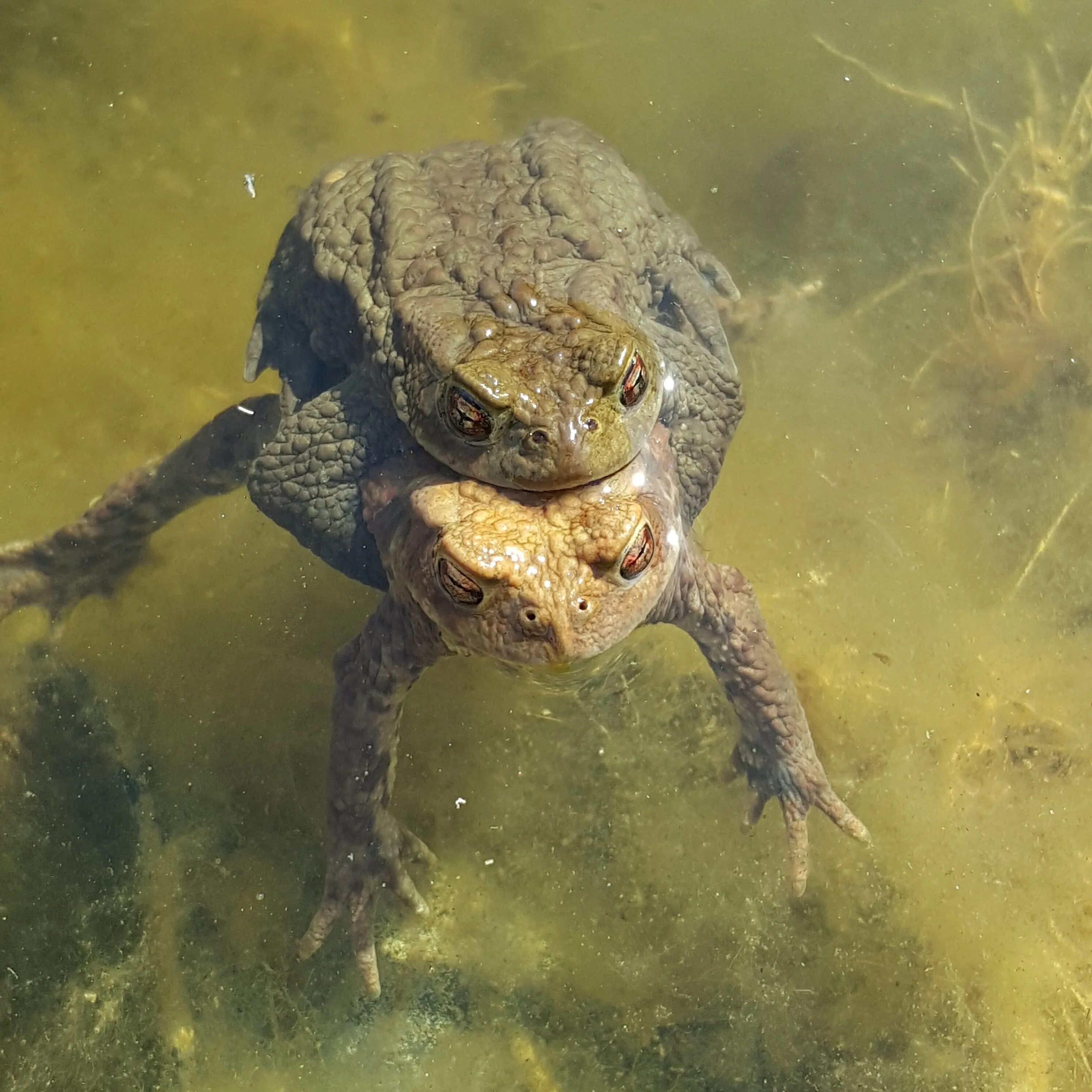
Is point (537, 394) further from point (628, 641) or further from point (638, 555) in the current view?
point (628, 641)

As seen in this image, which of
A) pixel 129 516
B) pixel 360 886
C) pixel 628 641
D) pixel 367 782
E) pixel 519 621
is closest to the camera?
pixel 519 621

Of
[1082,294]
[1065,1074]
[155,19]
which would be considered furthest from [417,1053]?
Answer: [155,19]

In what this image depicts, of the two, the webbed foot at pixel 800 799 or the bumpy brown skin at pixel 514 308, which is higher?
the bumpy brown skin at pixel 514 308

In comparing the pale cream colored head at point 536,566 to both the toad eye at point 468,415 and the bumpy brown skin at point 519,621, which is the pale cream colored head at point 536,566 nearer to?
the bumpy brown skin at point 519,621

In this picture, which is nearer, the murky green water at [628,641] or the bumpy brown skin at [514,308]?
the bumpy brown skin at [514,308]

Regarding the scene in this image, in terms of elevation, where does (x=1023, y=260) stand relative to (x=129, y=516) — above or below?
above

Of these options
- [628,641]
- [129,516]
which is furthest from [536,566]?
[129,516]

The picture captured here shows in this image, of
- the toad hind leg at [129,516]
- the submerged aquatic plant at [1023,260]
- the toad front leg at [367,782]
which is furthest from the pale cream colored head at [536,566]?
the submerged aquatic plant at [1023,260]
